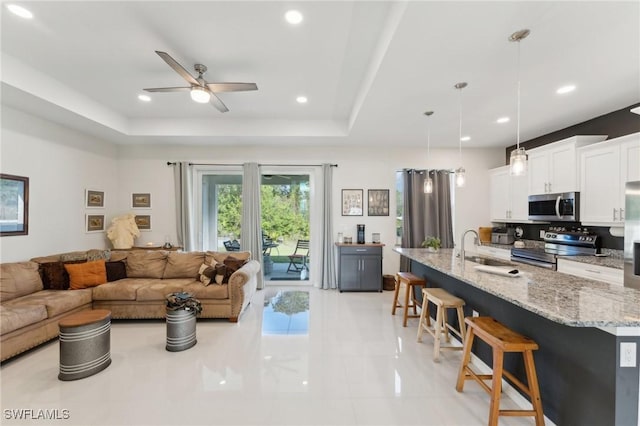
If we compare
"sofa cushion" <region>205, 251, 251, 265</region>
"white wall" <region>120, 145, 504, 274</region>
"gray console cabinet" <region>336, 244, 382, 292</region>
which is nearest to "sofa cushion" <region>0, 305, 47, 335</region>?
"sofa cushion" <region>205, 251, 251, 265</region>

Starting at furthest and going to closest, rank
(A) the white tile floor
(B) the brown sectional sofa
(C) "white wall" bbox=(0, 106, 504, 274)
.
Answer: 1. (C) "white wall" bbox=(0, 106, 504, 274)
2. (B) the brown sectional sofa
3. (A) the white tile floor

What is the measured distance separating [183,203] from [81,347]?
128 inches

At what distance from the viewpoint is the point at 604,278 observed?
10.0 feet

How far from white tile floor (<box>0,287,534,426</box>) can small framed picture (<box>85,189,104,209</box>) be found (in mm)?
2506

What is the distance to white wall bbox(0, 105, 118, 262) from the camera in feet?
11.8

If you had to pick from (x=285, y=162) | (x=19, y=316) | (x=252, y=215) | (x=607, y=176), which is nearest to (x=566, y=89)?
(x=607, y=176)

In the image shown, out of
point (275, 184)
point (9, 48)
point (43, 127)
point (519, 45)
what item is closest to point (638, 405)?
point (519, 45)

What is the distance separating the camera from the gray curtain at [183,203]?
5.34 metres

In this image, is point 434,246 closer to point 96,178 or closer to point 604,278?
point 604,278

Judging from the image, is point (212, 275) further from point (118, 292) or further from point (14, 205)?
point (14, 205)

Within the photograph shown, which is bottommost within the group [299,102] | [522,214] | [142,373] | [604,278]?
[142,373]

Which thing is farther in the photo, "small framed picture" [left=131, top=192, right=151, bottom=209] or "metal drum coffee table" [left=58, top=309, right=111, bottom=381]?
"small framed picture" [left=131, top=192, right=151, bottom=209]

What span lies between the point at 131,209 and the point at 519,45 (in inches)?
249

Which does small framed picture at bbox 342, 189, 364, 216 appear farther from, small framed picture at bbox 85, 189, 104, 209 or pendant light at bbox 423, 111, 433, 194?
small framed picture at bbox 85, 189, 104, 209
